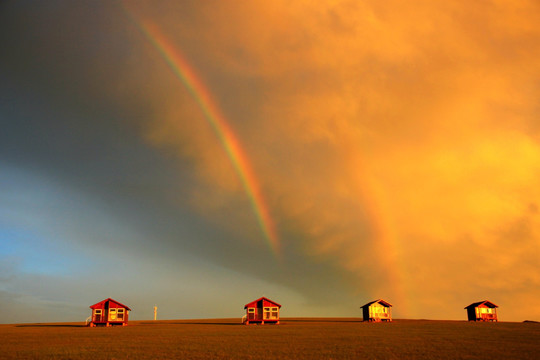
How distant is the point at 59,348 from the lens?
41.2m

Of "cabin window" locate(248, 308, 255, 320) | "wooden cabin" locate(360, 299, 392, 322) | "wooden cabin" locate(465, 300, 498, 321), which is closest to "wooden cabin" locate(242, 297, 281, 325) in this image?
"cabin window" locate(248, 308, 255, 320)

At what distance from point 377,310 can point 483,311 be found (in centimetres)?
2706

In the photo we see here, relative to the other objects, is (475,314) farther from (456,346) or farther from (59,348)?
(59,348)

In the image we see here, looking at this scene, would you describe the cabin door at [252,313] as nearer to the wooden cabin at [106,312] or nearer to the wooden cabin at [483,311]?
the wooden cabin at [106,312]

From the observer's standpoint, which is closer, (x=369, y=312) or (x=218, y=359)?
(x=218, y=359)

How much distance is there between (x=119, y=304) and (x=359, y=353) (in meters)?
73.8

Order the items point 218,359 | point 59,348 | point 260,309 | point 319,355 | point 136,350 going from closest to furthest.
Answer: point 218,359 < point 319,355 < point 136,350 < point 59,348 < point 260,309

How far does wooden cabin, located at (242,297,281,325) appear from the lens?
93062mm

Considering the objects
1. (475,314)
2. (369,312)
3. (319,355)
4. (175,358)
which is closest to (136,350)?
(175,358)

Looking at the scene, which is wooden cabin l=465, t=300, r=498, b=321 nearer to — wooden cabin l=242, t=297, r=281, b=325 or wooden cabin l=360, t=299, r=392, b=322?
wooden cabin l=360, t=299, r=392, b=322

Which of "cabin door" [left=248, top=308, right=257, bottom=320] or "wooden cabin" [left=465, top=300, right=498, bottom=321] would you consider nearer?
"cabin door" [left=248, top=308, right=257, bottom=320]

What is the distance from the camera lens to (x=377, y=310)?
107 meters

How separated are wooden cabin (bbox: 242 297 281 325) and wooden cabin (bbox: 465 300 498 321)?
51.4 meters

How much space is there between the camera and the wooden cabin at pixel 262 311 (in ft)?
305
